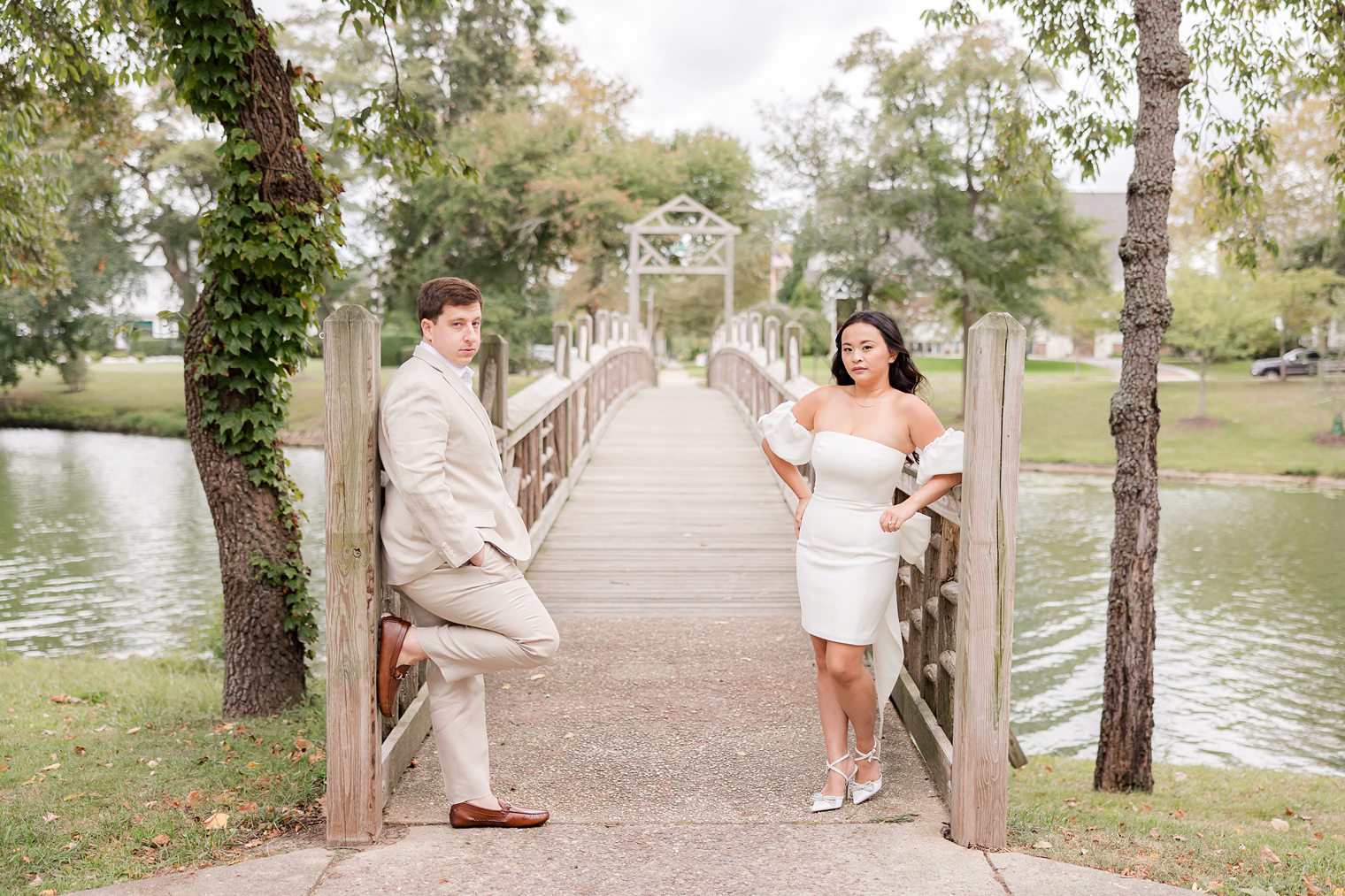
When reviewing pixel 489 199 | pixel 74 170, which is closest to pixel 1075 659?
pixel 489 199

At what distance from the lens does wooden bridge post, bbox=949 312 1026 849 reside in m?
3.81

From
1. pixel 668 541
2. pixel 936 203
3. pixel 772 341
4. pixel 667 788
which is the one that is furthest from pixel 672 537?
pixel 936 203

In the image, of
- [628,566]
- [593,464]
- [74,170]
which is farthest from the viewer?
[74,170]

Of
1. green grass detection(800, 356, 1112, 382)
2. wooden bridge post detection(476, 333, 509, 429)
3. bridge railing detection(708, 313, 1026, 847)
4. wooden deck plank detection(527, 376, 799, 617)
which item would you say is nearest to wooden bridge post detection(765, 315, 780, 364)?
wooden deck plank detection(527, 376, 799, 617)

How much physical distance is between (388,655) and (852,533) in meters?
1.58

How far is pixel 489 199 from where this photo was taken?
32562mm

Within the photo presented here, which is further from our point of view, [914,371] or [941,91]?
[941,91]

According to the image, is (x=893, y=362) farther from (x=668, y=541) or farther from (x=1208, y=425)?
(x=1208, y=425)

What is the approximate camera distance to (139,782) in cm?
512

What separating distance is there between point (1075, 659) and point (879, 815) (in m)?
9.34

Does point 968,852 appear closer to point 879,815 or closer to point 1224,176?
point 879,815

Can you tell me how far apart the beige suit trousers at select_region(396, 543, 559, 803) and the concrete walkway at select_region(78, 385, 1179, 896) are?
249 millimetres

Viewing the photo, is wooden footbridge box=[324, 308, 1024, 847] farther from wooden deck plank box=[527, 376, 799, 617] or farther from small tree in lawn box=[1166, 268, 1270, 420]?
small tree in lawn box=[1166, 268, 1270, 420]

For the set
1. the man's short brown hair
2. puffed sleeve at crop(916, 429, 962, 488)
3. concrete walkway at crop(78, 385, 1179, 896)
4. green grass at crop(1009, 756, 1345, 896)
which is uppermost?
the man's short brown hair
